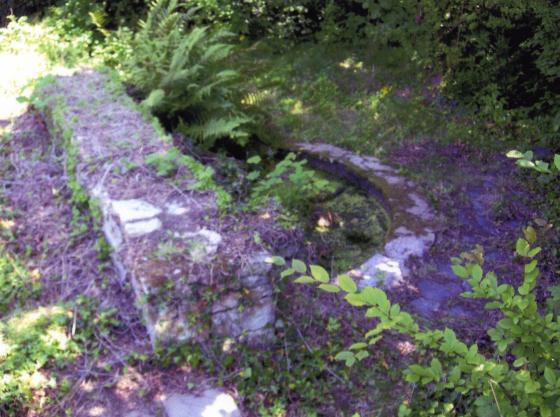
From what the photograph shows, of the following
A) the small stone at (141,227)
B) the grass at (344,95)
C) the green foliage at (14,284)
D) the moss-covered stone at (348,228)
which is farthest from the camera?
the grass at (344,95)

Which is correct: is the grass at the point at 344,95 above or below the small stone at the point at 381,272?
above

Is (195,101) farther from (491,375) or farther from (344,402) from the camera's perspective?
(491,375)

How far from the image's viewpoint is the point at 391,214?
4.80m

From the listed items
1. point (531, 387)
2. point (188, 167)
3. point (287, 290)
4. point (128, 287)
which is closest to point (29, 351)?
point (128, 287)

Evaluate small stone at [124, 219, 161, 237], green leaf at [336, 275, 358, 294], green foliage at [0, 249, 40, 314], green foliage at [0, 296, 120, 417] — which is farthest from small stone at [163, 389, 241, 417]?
green leaf at [336, 275, 358, 294]

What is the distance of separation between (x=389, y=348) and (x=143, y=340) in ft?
4.65

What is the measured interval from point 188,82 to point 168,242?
281 cm

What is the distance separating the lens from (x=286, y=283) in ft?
11.6

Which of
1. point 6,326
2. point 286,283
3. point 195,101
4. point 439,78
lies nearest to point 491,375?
point 286,283

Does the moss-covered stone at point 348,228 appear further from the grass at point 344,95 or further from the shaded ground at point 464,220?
the grass at point 344,95

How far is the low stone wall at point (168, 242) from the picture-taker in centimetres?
299

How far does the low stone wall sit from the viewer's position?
2986 mm

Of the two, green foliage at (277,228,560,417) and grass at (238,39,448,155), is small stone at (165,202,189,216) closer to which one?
green foliage at (277,228,560,417)

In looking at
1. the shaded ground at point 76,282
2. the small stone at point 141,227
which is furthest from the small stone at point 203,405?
the small stone at point 141,227
